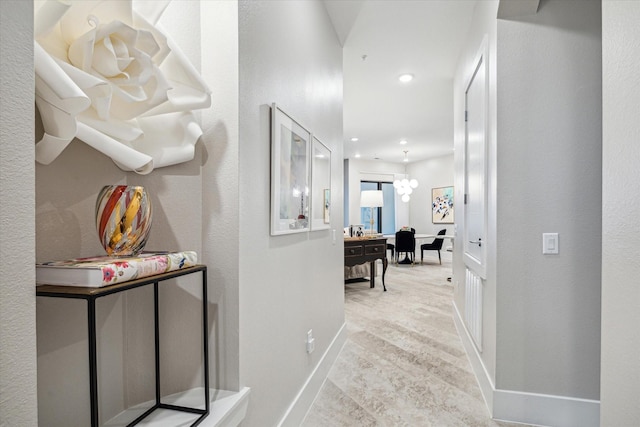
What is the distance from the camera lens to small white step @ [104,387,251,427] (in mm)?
1094

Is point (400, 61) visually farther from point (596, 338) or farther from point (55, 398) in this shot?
point (55, 398)

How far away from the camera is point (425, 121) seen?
6082 mm

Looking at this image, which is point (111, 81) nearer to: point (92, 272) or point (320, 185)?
point (92, 272)

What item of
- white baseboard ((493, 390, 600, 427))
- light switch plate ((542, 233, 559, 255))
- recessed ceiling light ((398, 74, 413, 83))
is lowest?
white baseboard ((493, 390, 600, 427))

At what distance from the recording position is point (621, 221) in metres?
1.15

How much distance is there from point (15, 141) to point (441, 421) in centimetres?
227

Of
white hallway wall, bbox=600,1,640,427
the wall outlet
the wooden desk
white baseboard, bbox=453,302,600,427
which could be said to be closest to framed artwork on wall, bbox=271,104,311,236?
the wall outlet

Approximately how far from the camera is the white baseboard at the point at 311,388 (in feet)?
5.96

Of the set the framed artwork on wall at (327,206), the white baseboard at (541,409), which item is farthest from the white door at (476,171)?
the framed artwork on wall at (327,206)

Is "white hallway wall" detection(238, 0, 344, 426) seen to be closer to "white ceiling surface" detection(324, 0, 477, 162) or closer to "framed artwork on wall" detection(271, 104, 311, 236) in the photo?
"framed artwork on wall" detection(271, 104, 311, 236)

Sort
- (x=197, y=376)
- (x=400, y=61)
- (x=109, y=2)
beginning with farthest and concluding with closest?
(x=400, y=61) < (x=197, y=376) < (x=109, y=2)

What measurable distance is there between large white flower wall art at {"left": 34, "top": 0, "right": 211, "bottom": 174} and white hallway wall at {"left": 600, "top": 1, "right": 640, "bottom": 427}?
4.44 ft

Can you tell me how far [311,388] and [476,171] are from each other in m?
1.94

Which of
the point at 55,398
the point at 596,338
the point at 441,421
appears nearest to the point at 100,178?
the point at 55,398
